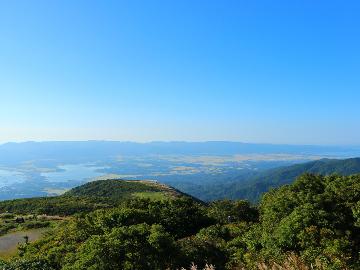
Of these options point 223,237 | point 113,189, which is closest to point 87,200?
point 113,189

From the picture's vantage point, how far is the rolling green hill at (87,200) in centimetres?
7094

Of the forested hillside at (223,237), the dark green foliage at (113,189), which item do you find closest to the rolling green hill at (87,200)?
the dark green foliage at (113,189)

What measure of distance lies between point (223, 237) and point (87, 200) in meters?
54.9

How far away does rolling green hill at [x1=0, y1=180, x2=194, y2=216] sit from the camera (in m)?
70.9

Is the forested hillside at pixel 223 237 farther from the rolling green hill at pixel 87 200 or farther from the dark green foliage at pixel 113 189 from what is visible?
Answer: the dark green foliage at pixel 113 189

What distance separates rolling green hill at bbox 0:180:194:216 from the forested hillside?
28.9 meters

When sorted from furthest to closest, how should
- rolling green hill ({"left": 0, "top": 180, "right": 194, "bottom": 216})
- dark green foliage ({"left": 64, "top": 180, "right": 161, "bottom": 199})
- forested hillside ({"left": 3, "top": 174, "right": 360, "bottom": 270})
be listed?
dark green foliage ({"left": 64, "top": 180, "right": 161, "bottom": 199}) → rolling green hill ({"left": 0, "top": 180, "right": 194, "bottom": 216}) → forested hillside ({"left": 3, "top": 174, "right": 360, "bottom": 270})

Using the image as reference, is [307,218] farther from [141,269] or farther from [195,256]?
[141,269]

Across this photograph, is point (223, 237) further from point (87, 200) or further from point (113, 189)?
point (113, 189)

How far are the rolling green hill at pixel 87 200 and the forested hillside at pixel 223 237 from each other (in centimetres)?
2894

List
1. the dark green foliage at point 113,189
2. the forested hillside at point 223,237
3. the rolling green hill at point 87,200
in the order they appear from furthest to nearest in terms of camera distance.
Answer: the dark green foliage at point 113,189, the rolling green hill at point 87,200, the forested hillside at point 223,237

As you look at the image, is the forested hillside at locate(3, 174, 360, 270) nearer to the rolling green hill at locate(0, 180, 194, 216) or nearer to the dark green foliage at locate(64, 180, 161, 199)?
the rolling green hill at locate(0, 180, 194, 216)

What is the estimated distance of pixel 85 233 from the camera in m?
30.6

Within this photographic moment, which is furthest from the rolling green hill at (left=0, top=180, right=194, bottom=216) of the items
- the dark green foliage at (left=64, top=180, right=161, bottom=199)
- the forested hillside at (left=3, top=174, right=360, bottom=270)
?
the forested hillside at (left=3, top=174, right=360, bottom=270)
